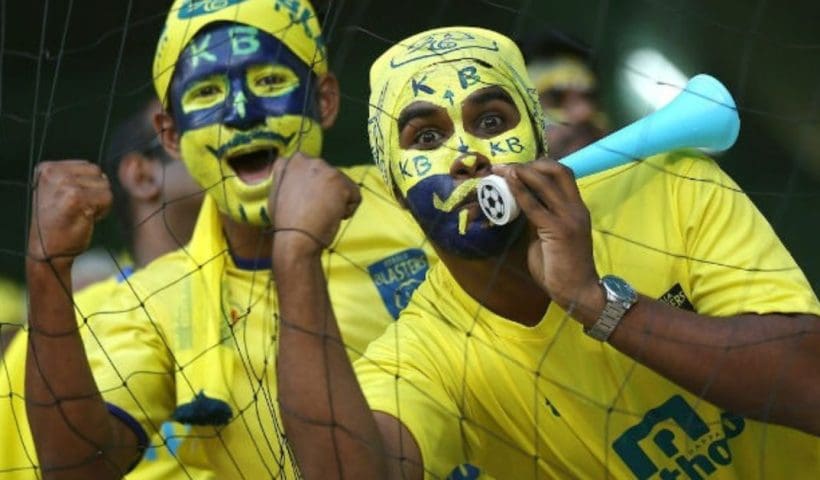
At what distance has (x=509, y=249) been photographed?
8.73 ft

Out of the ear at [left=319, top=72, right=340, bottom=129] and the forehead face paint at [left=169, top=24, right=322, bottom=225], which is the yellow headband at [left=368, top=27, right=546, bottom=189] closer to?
the forehead face paint at [left=169, top=24, right=322, bottom=225]

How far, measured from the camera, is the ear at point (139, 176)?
4512mm

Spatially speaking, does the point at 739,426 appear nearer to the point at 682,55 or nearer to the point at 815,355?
the point at 815,355

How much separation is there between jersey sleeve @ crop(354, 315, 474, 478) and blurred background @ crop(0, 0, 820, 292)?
1315 millimetres

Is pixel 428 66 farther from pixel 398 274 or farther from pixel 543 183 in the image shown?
pixel 398 274

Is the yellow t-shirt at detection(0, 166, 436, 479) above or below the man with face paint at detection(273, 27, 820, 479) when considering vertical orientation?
below

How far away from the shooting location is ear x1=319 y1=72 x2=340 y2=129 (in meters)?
3.44

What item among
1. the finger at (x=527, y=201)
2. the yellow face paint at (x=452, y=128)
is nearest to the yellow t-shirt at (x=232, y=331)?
the yellow face paint at (x=452, y=128)

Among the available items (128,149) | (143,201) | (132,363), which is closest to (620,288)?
(132,363)

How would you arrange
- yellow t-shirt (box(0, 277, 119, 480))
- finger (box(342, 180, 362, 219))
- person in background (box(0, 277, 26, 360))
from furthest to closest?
1. person in background (box(0, 277, 26, 360))
2. yellow t-shirt (box(0, 277, 119, 480))
3. finger (box(342, 180, 362, 219))

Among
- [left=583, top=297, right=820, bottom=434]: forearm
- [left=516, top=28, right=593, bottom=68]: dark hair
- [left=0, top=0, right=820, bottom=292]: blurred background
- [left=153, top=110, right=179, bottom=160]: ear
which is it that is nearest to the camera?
[left=583, top=297, right=820, bottom=434]: forearm

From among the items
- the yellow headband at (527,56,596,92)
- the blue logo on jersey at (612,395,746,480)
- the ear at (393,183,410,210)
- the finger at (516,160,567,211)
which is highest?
the finger at (516,160,567,211)

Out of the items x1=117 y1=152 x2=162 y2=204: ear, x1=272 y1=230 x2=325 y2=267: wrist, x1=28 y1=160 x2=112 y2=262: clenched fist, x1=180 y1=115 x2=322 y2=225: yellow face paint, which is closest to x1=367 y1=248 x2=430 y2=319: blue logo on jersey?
x1=180 y1=115 x2=322 y2=225: yellow face paint

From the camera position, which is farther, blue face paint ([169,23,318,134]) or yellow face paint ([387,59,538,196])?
blue face paint ([169,23,318,134])
